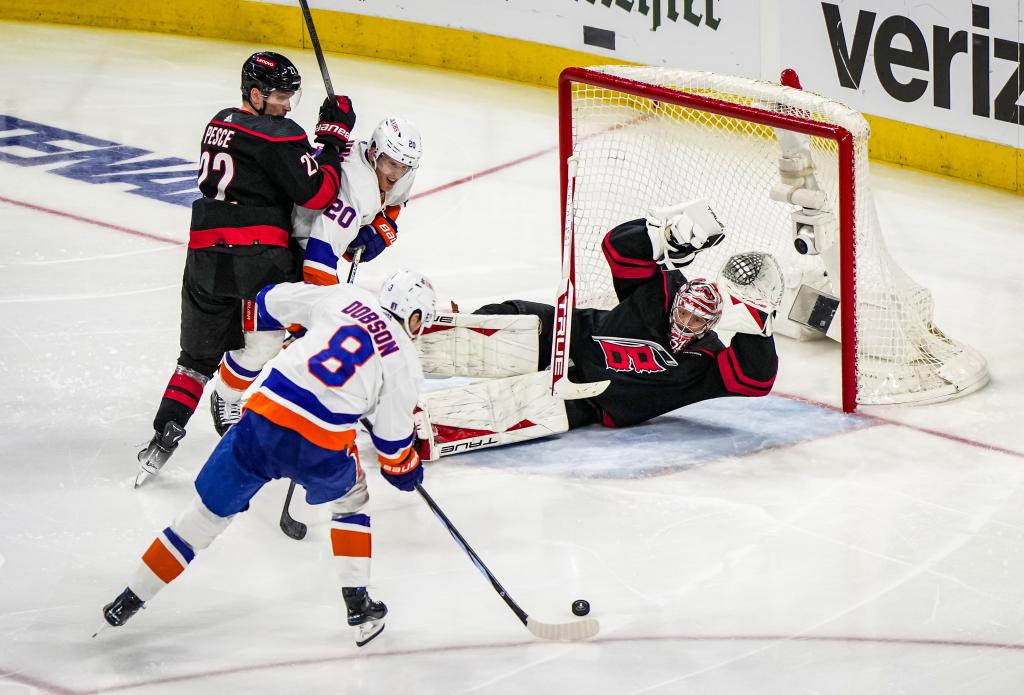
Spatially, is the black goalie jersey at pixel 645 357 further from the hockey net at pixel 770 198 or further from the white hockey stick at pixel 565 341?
→ the hockey net at pixel 770 198

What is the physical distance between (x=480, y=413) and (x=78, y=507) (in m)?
1.19

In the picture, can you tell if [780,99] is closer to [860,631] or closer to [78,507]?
[860,631]

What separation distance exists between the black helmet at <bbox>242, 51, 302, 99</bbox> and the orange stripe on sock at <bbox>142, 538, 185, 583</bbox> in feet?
4.55

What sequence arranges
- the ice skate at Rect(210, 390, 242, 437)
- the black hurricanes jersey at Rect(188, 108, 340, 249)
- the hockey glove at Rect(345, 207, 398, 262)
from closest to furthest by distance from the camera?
the black hurricanes jersey at Rect(188, 108, 340, 249) < the hockey glove at Rect(345, 207, 398, 262) < the ice skate at Rect(210, 390, 242, 437)

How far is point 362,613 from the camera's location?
3.58 metres

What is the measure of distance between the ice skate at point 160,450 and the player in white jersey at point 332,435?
84 cm

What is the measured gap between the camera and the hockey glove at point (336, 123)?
434 centimetres

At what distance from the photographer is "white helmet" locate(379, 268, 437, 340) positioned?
3.59 metres

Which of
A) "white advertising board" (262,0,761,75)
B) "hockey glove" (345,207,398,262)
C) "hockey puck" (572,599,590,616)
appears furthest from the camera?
"white advertising board" (262,0,761,75)

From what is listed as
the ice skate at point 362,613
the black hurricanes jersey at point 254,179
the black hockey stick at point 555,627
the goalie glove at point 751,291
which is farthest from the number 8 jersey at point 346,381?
the goalie glove at point 751,291

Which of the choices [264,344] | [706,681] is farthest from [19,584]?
[706,681]

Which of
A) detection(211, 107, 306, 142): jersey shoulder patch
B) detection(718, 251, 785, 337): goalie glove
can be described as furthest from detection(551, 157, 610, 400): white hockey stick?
detection(211, 107, 306, 142): jersey shoulder patch

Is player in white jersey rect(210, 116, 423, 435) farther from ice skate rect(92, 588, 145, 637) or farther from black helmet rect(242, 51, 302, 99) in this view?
ice skate rect(92, 588, 145, 637)

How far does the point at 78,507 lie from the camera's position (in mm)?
4277
